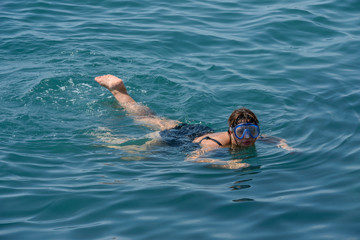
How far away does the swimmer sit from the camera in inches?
284

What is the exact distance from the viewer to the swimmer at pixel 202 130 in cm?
721

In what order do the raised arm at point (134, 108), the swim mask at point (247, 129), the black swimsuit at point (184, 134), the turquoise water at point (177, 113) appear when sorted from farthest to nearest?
the raised arm at point (134, 108), the black swimsuit at point (184, 134), the swim mask at point (247, 129), the turquoise water at point (177, 113)

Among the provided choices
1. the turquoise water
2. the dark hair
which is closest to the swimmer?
the dark hair

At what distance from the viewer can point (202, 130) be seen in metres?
8.20

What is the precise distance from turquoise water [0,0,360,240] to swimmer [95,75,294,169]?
0.63 feet

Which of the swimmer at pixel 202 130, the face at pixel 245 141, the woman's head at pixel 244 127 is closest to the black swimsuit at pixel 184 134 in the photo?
the swimmer at pixel 202 130

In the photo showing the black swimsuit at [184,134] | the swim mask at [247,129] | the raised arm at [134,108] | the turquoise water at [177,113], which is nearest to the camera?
the turquoise water at [177,113]

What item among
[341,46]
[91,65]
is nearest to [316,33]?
[341,46]

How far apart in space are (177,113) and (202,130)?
46.3 inches

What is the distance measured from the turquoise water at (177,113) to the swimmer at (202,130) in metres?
0.19

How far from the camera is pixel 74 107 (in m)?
9.21

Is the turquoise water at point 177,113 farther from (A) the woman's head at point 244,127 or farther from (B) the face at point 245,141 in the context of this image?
(A) the woman's head at point 244,127

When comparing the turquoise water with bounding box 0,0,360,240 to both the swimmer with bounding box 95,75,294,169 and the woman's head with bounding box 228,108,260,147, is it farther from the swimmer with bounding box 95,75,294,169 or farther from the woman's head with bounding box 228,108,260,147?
the woman's head with bounding box 228,108,260,147

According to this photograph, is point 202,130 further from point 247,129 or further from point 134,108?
point 134,108
